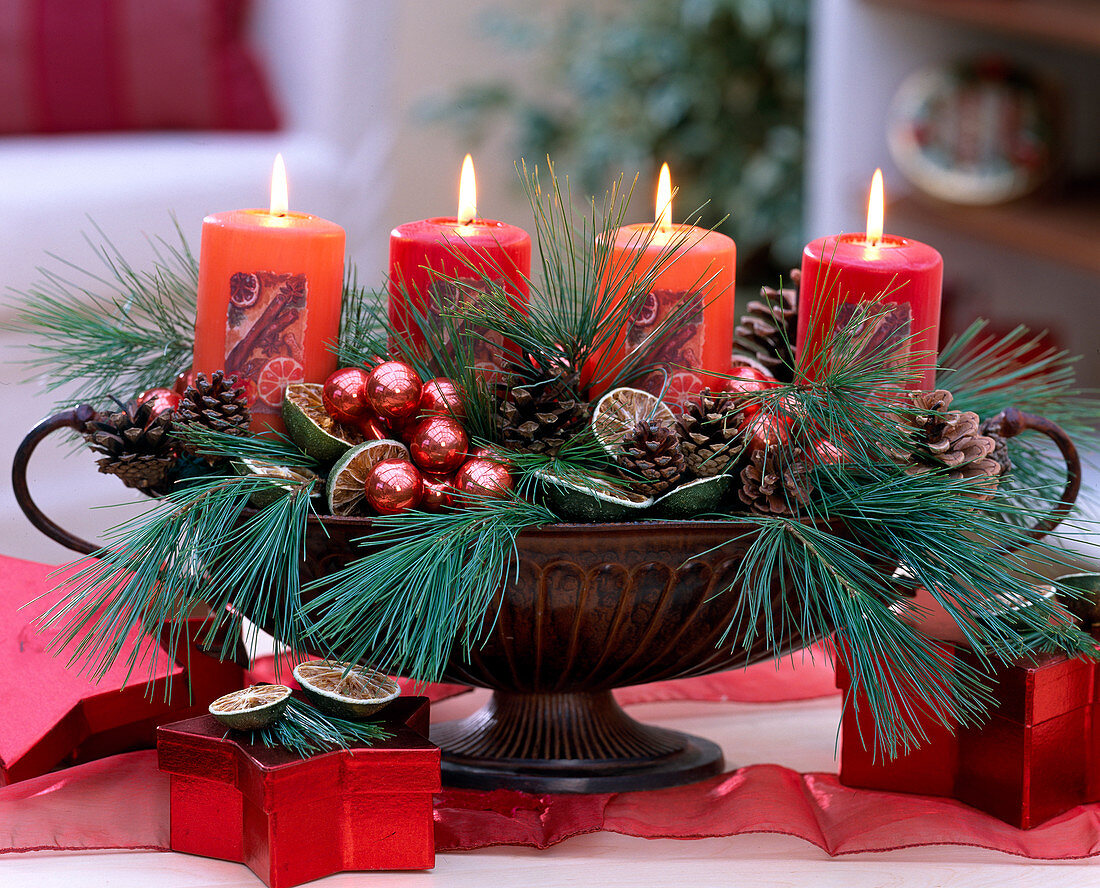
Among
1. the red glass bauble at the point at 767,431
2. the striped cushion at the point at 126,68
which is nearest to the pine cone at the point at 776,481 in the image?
the red glass bauble at the point at 767,431

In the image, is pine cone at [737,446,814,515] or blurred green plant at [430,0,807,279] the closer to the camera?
pine cone at [737,446,814,515]

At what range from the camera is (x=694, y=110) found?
9.07 ft

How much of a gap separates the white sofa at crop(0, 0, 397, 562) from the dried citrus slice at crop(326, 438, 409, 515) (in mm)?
749

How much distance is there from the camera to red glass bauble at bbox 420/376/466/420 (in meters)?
0.61

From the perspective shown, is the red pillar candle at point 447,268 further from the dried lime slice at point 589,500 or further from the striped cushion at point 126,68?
the striped cushion at point 126,68

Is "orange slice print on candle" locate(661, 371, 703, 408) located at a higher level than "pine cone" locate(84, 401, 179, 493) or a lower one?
higher

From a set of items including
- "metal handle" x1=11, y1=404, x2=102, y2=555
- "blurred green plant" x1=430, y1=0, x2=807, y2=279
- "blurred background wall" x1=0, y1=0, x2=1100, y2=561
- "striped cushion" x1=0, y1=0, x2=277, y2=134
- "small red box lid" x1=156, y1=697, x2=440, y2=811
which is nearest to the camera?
"small red box lid" x1=156, y1=697, x2=440, y2=811

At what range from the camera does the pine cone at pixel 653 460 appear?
0.56 meters

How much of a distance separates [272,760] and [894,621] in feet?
0.89

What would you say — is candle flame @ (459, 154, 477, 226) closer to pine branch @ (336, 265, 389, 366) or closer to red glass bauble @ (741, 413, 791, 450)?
pine branch @ (336, 265, 389, 366)

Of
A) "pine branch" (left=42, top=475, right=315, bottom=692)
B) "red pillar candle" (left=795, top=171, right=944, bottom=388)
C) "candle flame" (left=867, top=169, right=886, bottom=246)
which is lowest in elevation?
"pine branch" (left=42, top=475, right=315, bottom=692)

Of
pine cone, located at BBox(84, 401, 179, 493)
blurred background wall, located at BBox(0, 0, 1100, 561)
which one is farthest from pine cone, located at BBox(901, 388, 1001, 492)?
blurred background wall, located at BBox(0, 0, 1100, 561)

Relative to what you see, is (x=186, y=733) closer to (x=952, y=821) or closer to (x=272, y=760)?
(x=272, y=760)

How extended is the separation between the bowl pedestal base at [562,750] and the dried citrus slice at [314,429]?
155 mm
